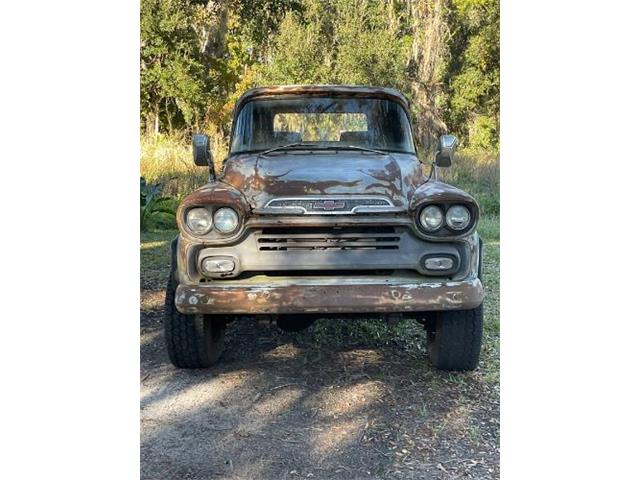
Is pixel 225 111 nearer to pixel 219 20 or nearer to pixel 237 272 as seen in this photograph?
pixel 219 20

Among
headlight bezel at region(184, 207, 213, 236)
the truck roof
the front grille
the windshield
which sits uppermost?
the truck roof

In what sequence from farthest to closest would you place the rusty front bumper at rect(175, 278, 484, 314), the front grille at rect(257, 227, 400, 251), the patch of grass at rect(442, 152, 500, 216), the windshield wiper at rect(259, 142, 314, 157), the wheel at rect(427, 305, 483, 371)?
the windshield wiper at rect(259, 142, 314, 157), the wheel at rect(427, 305, 483, 371), the patch of grass at rect(442, 152, 500, 216), the front grille at rect(257, 227, 400, 251), the rusty front bumper at rect(175, 278, 484, 314)

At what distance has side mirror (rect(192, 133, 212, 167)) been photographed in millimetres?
3512

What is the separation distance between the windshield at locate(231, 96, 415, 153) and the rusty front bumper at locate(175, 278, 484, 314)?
1.00 m

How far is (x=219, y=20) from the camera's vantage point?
3586 millimetres

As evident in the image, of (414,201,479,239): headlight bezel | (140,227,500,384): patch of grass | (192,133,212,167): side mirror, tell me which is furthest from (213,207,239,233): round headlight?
(414,201,479,239): headlight bezel

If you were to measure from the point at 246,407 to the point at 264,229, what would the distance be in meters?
0.76

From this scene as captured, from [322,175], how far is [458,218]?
633 mm

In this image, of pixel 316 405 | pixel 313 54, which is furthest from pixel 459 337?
pixel 313 54

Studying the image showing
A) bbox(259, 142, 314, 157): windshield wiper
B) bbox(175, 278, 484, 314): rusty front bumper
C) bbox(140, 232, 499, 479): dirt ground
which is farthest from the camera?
bbox(259, 142, 314, 157): windshield wiper

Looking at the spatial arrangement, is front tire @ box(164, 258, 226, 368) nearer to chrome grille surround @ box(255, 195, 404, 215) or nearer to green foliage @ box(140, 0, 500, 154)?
chrome grille surround @ box(255, 195, 404, 215)

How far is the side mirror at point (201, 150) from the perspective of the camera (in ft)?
11.5

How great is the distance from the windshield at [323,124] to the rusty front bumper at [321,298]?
1.00 m
